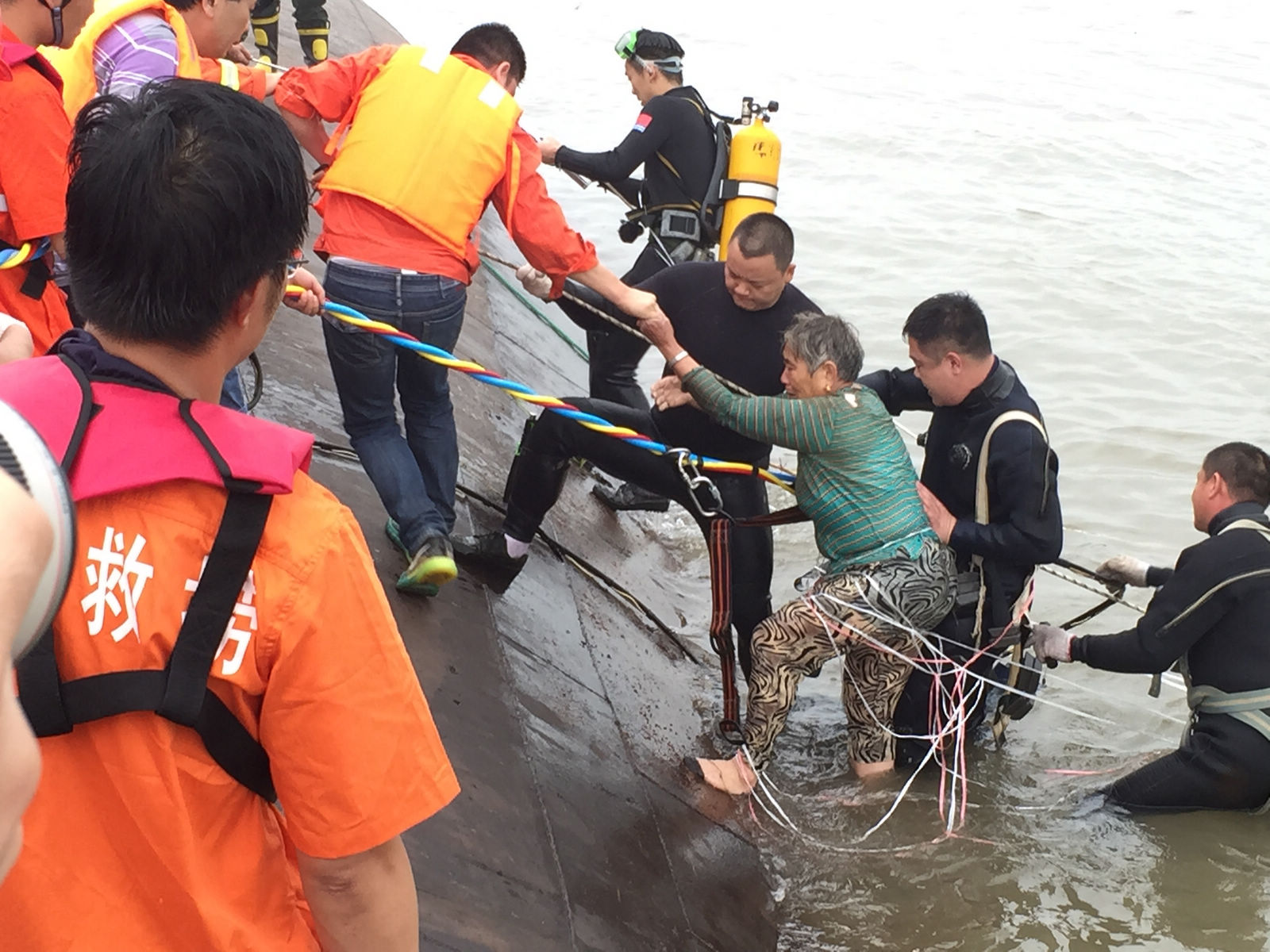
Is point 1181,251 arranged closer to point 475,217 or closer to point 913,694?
point 913,694

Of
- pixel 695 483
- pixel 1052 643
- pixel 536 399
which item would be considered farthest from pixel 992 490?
pixel 536 399

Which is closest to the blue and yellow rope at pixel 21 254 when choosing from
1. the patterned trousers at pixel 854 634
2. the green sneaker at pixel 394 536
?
the green sneaker at pixel 394 536

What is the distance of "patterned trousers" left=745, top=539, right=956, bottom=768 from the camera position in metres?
4.12

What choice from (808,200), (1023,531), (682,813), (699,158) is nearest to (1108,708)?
(1023,531)

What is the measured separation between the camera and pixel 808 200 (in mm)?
14531

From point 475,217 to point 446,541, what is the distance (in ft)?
3.33

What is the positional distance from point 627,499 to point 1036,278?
7.06 meters

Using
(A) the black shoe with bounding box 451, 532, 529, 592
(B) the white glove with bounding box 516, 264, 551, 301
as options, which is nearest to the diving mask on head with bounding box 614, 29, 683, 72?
(B) the white glove with bounding box 516, 264, 551, 301

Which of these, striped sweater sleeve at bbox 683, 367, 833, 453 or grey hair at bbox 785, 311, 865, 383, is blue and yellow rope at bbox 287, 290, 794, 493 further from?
grey hair at bbox 785, 311, 865, 383

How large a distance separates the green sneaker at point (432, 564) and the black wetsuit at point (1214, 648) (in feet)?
7.45

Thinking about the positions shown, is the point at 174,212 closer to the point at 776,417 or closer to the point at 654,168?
the point at 776,417

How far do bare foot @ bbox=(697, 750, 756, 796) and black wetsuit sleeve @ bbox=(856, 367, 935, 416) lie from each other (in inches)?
57.3

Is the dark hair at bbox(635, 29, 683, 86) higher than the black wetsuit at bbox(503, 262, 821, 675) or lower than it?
higher

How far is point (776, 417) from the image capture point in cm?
400
